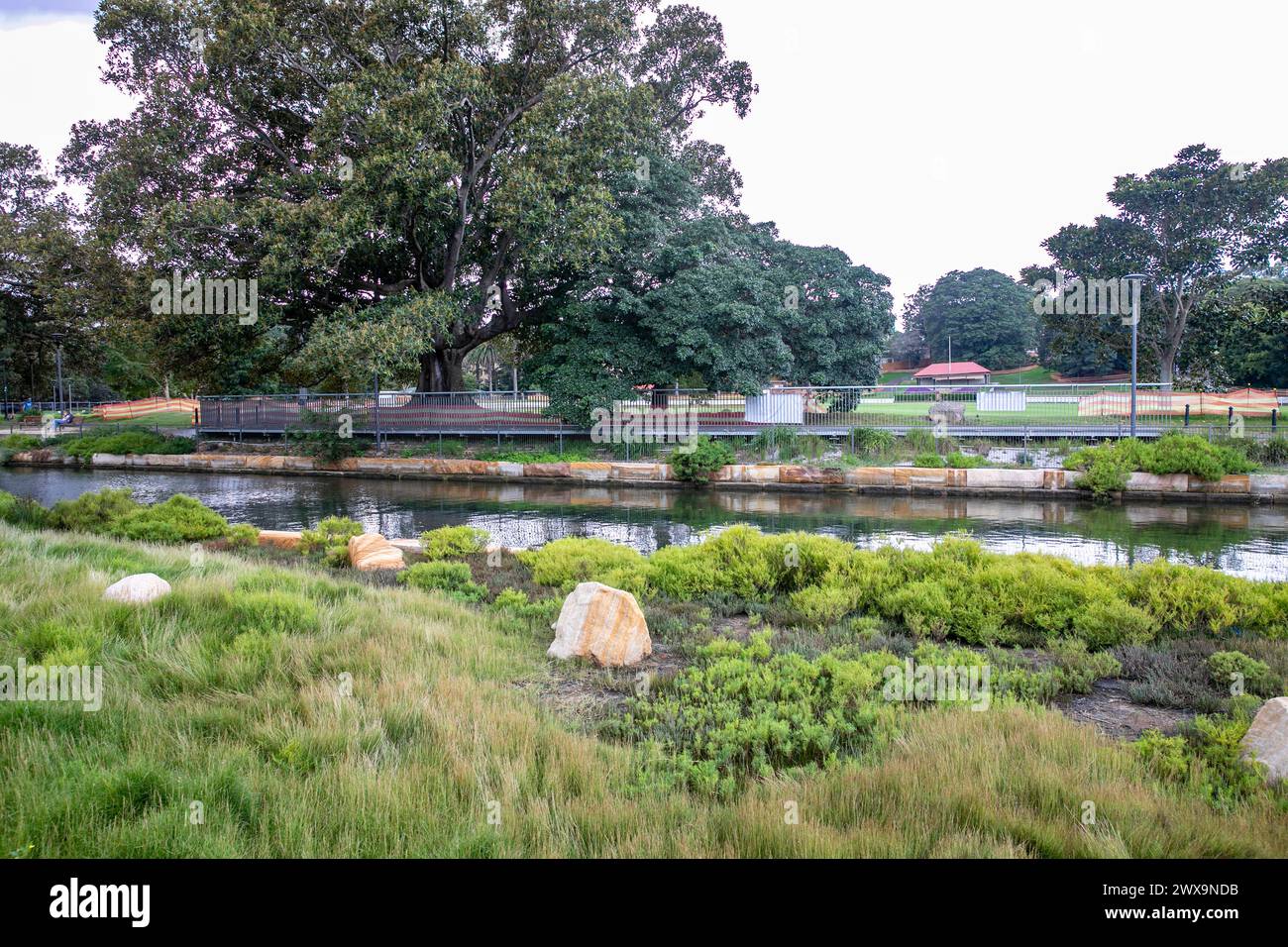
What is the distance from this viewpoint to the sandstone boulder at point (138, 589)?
5.86 metres

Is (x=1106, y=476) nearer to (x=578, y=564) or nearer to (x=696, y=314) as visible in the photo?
(x=696, y=314)

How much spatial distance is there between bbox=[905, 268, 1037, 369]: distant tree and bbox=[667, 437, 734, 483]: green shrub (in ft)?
206

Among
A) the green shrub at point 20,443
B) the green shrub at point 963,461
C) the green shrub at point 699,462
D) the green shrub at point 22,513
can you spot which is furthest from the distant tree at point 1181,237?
the green shrub at point 20,443

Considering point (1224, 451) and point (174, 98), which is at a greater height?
point (174, 98)

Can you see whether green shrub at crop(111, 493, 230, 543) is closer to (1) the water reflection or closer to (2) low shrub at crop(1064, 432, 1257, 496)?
(1) the water reflection

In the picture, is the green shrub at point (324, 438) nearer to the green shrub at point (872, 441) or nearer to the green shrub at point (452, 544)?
the green shrub at point (872, 441)

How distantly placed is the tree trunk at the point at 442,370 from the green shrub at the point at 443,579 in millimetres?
19775

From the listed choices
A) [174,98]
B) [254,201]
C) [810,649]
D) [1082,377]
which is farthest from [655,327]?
[1082,377]

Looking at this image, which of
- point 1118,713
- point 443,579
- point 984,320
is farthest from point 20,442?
point 984,320

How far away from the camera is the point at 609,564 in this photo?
8.00 m

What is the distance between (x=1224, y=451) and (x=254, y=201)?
2428 cm

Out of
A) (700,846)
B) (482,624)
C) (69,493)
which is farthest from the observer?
(69,493)

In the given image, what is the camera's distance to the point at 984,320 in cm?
7438
